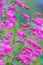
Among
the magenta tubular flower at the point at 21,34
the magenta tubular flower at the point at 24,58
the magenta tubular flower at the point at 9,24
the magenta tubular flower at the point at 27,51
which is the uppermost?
the magenta tubular flower at the point at 9,24

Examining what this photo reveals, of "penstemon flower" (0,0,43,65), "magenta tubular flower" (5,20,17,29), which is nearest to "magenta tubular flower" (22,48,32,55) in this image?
"penstemon flower" (0,0,43,65)

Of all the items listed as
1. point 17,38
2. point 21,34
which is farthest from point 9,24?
point 17,38

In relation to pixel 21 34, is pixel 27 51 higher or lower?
lower

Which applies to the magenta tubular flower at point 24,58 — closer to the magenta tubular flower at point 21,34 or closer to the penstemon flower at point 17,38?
the penstemon flower at point 17,38

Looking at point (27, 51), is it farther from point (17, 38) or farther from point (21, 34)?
point (17, 38)

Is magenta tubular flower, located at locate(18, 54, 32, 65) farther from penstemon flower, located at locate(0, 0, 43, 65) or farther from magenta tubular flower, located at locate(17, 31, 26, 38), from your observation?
magenta tubular flower, located at locate(17, 31, 26, 38)

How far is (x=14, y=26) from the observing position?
2094mm

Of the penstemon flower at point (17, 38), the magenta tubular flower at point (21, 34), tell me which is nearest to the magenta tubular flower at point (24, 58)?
the penstemon flower at point (17, 38)

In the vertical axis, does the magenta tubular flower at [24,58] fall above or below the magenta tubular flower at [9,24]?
below

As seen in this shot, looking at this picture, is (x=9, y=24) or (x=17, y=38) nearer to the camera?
(x=9, y=24)

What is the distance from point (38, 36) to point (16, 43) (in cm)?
16

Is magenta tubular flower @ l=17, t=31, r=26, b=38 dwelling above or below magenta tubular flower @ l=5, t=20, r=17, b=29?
below

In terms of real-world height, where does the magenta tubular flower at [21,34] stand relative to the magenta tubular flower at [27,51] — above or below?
above

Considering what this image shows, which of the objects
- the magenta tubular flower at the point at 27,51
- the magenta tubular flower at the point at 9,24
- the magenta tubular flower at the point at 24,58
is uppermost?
the magenta tubular flower at the point at 9,24
